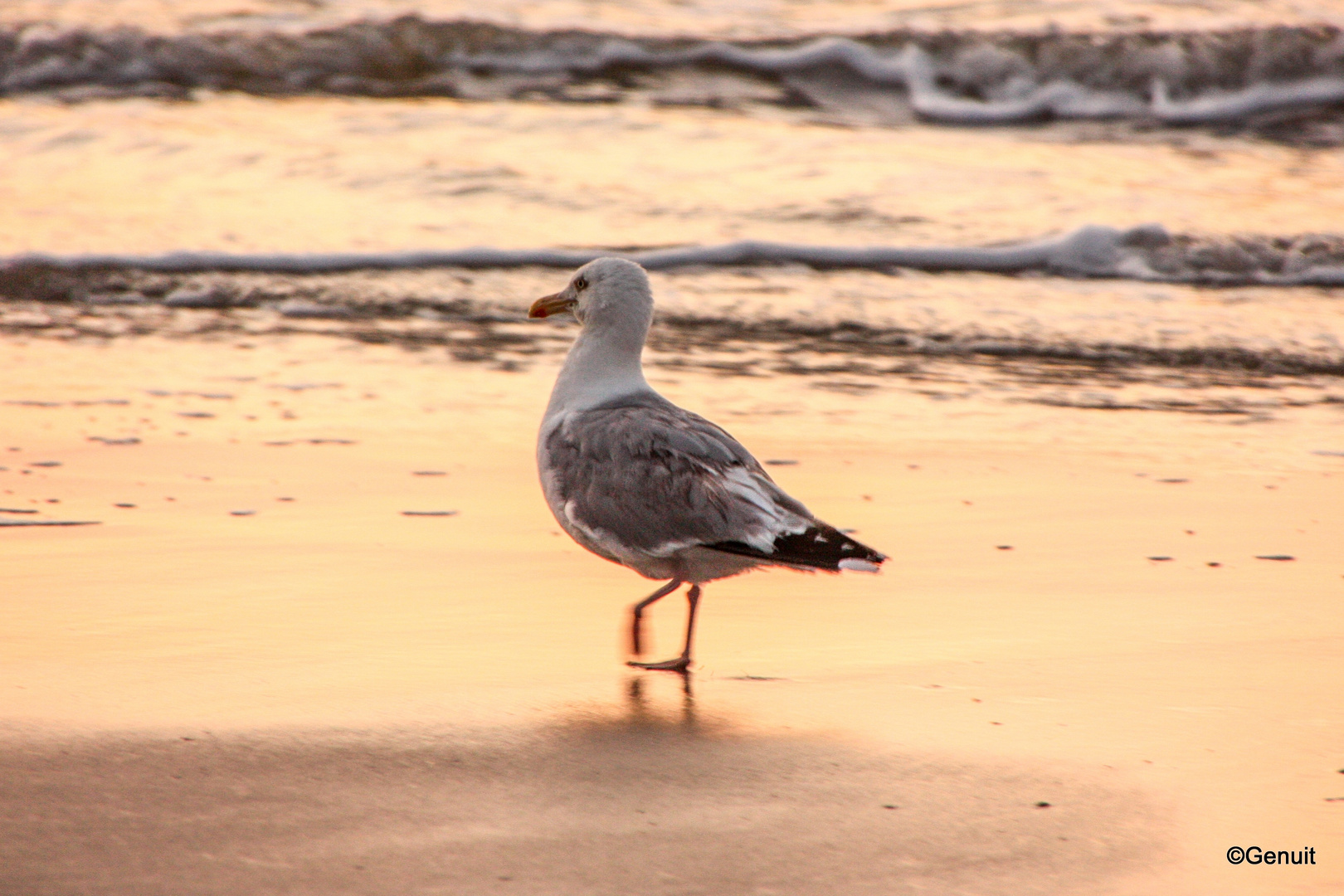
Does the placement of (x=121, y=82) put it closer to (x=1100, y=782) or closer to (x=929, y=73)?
(x=929, y=73)

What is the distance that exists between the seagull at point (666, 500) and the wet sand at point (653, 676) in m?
0.23

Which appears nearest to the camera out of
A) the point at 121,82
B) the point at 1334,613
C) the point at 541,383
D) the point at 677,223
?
the point at 1334,613

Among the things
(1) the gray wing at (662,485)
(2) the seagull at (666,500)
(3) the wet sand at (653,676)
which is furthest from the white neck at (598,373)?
(3) the wet sand at (653,676)

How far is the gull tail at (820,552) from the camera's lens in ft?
11.8

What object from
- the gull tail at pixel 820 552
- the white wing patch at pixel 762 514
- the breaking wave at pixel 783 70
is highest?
the breaking wave at pixel 783 70

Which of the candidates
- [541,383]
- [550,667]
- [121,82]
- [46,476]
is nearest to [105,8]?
[121,82]

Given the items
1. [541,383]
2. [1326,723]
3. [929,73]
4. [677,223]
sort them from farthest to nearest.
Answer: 1. [929,73]
2. [677,223]
3. [541,383]
4. [1326,723]

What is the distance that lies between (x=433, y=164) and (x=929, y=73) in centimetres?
502

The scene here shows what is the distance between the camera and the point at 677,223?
10.3 meters

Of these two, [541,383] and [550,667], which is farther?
[541,383]

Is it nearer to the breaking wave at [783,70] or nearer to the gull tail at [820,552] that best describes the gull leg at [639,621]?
the gull tail at [820,552]

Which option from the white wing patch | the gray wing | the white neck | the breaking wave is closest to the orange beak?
the white neck

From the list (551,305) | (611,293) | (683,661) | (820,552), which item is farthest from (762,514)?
(551,305)

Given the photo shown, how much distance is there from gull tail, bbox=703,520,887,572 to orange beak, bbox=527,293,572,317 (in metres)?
1.37
